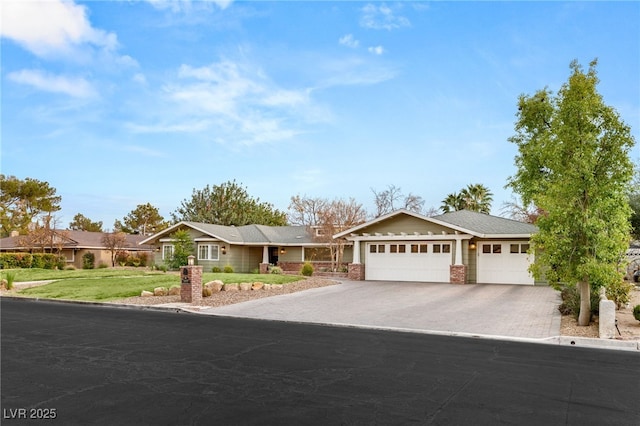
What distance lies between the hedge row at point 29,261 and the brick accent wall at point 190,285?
2611 centimetres

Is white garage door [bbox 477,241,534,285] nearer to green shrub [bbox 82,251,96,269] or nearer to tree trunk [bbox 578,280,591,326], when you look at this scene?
tree trunk [bbox 578,280,591,326]

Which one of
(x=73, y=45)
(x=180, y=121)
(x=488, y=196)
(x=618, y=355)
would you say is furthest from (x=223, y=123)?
(x=488, y=196)

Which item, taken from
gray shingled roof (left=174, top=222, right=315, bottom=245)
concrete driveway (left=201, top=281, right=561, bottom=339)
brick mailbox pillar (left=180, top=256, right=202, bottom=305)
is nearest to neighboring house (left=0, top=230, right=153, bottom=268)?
gray shingled roof (left=174, top=222, right=315, bottom=245)

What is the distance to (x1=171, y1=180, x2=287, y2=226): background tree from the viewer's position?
4772cm

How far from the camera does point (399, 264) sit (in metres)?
26.5

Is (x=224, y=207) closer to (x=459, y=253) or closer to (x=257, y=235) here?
(x=257, y=235)

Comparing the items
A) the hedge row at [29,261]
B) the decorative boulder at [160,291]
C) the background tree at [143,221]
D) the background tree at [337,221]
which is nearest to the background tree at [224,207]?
the hedge row at [29,261]

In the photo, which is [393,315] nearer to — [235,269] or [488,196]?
[235,269]

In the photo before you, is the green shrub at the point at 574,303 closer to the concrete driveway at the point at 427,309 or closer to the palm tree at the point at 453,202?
the concrete driveway at the point at 427,309

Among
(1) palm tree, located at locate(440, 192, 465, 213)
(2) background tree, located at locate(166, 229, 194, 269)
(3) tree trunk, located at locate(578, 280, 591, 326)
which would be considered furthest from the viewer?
(1) palm tree, located at locate(440, 192, 465, 213)

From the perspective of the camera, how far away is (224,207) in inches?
1901

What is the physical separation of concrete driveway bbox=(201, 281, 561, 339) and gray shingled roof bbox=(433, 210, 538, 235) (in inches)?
132

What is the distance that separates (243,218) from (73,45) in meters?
31.1

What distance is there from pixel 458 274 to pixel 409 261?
296cm
